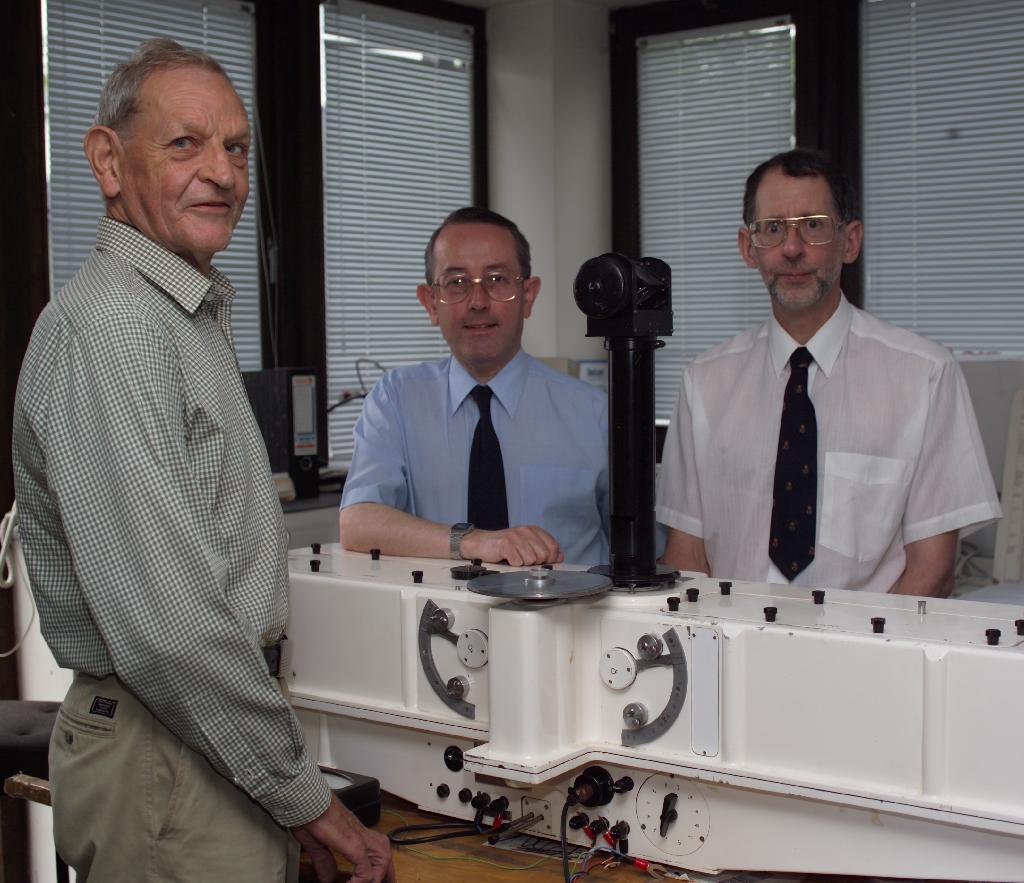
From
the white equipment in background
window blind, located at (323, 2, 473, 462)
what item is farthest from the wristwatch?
window blind, located at (323, 2, 473, 462)

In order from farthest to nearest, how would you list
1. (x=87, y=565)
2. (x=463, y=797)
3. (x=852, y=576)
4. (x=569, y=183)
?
(x=569, y=183) < (x=852, y=576) < (x=463, y=797) < (x=87, y=565)

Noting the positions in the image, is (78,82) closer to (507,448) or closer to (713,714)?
(507,448)

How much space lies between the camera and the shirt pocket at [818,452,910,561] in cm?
201

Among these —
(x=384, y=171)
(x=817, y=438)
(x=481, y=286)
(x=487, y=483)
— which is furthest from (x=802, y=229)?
(x=384, y=171)

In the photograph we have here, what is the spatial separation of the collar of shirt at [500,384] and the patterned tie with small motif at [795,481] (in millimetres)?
540

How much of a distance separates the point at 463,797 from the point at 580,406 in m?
1.00

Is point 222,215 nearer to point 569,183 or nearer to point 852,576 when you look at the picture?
point 852,576

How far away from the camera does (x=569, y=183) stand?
180 inches

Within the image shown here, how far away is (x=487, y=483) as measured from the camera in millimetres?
2307

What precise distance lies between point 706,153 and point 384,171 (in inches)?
47.7

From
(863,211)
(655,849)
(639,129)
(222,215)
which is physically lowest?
(655,849)

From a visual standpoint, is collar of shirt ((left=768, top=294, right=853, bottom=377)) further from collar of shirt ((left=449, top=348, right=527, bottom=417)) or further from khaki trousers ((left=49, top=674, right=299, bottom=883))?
khaki trousers ((left=49, top=674, right=299, bottom=883))

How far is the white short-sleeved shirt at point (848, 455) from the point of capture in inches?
79.4

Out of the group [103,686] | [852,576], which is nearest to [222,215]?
[103,686]
